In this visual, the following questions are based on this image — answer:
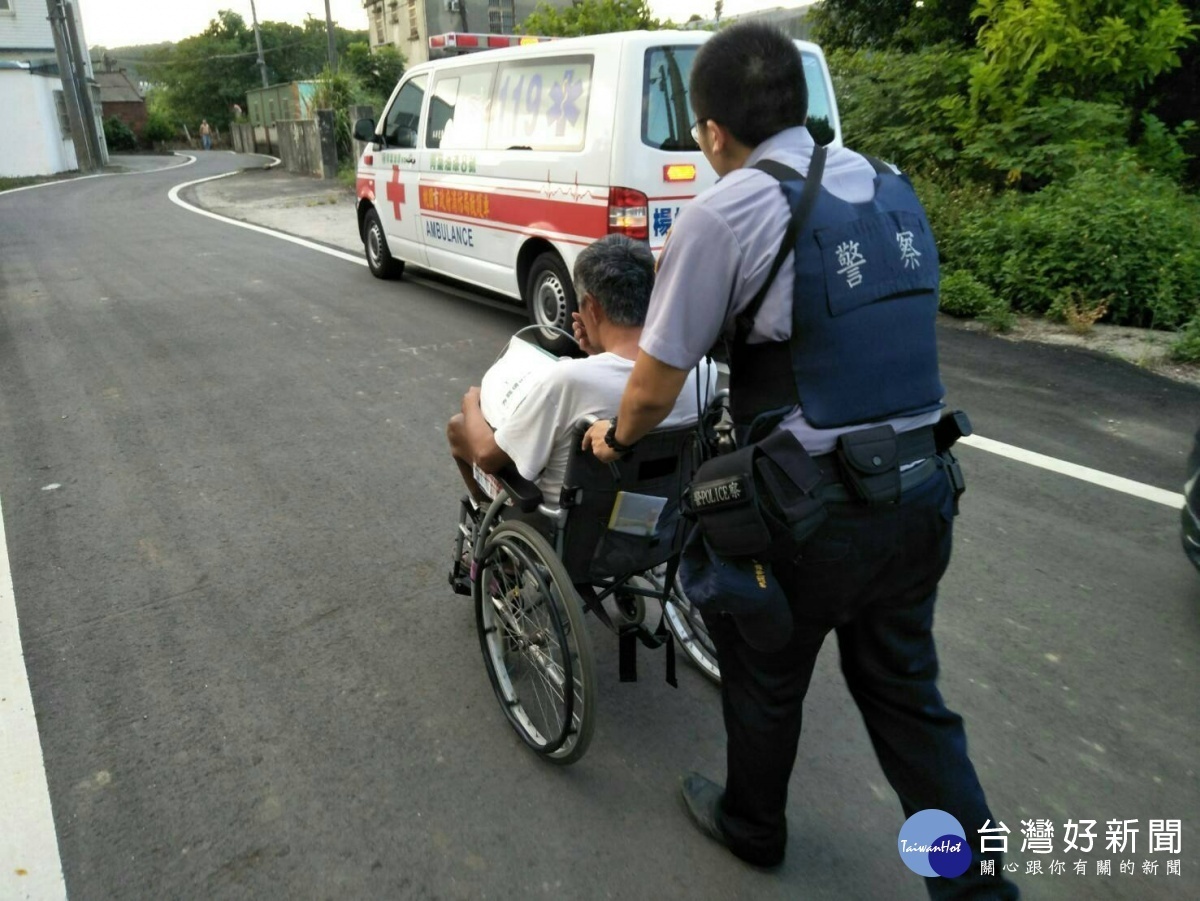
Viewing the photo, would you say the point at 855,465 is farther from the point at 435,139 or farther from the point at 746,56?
the point at 435,139

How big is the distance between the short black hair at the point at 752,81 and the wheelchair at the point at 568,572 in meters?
0.69

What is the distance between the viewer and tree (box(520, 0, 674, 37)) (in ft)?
57.4

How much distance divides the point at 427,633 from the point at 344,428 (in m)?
2.33

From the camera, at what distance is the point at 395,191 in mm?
9086

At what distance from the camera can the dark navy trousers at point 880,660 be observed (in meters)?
1.95

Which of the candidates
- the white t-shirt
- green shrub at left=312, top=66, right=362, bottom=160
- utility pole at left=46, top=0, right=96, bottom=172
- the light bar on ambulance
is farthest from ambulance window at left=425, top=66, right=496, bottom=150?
utility pole at left=46, top=0, right=96, bottom=172

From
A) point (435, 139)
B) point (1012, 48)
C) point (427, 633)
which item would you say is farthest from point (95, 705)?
point (1012, 48)

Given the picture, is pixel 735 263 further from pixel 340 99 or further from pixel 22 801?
pixel 340 99

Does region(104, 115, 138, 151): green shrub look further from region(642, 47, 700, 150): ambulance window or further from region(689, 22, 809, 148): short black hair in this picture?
region(689, 22, 809, 148): short black hair

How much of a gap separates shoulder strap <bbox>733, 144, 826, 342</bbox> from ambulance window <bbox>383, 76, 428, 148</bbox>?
7289 millimetres

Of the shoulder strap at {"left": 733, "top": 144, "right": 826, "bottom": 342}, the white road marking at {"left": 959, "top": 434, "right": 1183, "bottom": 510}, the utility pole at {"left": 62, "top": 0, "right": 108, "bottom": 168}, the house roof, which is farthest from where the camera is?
the house roof

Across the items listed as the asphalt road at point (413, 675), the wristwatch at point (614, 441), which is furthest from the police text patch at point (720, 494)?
the asphalt road at point (413, 675)

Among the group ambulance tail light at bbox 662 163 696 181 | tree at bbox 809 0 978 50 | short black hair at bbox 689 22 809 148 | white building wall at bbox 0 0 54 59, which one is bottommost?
ambulance tail light at bbox 662 163 696 181

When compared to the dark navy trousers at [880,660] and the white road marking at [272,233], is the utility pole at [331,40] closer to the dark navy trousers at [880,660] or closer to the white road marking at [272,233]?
the white road marking at [272,233]
